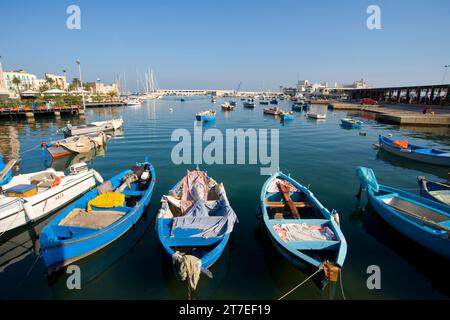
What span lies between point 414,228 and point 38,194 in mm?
21005

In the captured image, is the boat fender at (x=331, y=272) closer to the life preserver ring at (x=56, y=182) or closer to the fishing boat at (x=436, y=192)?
the fishing boat at (x=436, y=192)

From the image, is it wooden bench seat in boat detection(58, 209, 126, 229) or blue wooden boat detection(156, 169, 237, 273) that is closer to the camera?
blue wooden boat detection(156, 169, 237, 273)

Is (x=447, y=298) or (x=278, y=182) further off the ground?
(x=278, y=182)

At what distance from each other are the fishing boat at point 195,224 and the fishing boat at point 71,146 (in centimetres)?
2186

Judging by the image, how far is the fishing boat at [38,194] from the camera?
12.3 m

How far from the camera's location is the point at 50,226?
33.6 ft

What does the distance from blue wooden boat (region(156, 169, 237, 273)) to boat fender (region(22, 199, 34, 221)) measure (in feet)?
25.2

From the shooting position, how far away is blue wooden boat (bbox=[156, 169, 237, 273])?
9562 millimetres

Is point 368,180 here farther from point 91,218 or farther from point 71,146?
point 71,146

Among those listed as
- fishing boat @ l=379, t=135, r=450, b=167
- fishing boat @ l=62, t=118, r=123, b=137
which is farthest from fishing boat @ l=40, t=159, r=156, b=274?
fishing boat @ l=62, t=118, r=123, b=137

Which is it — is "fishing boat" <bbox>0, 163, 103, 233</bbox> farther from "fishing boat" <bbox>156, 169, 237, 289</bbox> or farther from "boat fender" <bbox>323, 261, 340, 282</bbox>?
"boat fender" <bbox>323, 261, 340, 282</bbox>
